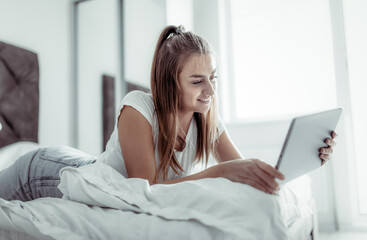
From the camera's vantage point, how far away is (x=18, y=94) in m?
2.09

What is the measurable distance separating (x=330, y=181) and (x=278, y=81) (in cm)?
100

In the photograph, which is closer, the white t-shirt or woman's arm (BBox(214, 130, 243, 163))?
the white t-shirt

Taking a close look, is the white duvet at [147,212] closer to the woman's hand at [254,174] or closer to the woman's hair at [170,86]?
the woman's hand at [254,174]

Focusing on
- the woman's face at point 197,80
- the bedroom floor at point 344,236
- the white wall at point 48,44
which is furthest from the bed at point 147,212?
the white wall at point 48,44

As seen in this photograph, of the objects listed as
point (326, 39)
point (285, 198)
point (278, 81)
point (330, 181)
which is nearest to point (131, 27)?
point (278, 81)

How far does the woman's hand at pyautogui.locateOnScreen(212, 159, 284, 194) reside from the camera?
0.62m

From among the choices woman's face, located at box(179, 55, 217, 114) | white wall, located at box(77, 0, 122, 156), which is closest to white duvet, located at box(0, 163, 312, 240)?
woman's face, located at box(179, 55, 217, 114)

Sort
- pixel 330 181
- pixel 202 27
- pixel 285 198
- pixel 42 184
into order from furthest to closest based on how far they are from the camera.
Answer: pixel 202 27 → pixel 330 181 → pixel 42 184 → pixel 285 198

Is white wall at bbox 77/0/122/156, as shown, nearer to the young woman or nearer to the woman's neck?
the young woman

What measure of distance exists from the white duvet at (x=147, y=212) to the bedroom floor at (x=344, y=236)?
1501mm

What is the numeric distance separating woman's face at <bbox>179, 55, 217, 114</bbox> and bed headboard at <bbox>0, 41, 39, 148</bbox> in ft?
4.75

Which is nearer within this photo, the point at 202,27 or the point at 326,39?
the point at 326,39

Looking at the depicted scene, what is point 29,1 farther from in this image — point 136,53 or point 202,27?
point 202,27

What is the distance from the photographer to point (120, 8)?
8.59 ft
